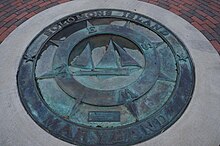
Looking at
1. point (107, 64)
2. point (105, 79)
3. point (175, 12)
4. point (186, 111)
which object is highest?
point (175, 12)

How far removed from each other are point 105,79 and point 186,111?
34.5 inches

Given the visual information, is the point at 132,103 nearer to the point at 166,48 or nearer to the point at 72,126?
the point at 72,126

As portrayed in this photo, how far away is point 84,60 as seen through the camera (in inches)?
123

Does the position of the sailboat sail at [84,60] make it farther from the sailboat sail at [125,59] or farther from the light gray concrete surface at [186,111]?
the light gray concrete surface at [186,111]

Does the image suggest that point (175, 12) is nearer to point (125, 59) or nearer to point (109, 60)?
point (125, 59)

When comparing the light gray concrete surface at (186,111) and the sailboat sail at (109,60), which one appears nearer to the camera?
the light gray concrete surface at (186,111)

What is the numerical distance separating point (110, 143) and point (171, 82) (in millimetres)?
933

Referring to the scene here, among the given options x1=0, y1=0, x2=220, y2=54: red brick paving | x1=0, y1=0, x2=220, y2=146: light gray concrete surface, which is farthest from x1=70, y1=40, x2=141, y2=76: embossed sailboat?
x1=0, y1=0, x2=220, y2=54: red brick paving

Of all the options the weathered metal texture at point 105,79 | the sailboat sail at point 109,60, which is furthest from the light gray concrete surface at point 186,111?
the sailboat sail at point 109,60

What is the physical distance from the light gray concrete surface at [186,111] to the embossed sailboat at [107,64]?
671 millimetres

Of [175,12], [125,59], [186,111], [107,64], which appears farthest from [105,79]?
[175,12]

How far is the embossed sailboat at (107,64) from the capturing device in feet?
9.87

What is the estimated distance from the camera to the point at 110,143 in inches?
97.0

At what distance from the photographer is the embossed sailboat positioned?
118 inches
